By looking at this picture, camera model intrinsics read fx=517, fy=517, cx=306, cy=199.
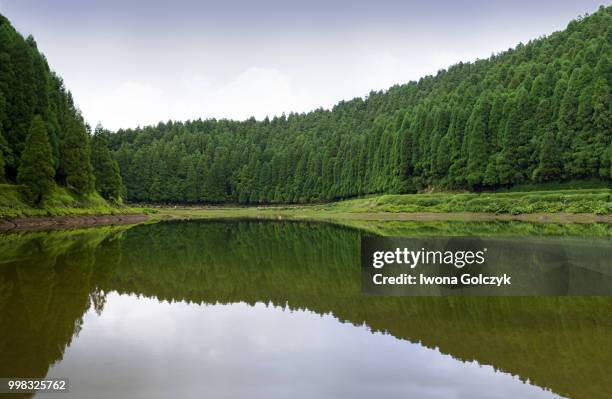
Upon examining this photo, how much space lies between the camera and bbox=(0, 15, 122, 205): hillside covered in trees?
151 feet

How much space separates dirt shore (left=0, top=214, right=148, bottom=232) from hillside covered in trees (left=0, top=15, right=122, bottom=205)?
2306 mm

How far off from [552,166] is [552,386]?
61.2 m

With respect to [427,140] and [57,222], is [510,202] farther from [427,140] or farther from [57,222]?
[57,222]

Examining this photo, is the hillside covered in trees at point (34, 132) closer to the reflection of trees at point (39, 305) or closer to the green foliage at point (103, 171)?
the green foliage at point (103, 171)

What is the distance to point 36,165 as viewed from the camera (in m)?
45.7

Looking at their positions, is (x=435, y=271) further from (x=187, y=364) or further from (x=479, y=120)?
(x=479, y=120)

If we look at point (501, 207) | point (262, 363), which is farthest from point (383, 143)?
point (262, 363)

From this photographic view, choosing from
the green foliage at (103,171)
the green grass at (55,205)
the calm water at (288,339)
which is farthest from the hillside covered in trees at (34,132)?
the calm water at (288,339)

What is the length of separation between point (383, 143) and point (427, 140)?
1367cm

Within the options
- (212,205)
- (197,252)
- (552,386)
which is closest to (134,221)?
(197,252)

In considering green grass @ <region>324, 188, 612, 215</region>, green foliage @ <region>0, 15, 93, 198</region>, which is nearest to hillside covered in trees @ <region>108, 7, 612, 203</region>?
green grass @ <region>324, 188, 612, 215</region>

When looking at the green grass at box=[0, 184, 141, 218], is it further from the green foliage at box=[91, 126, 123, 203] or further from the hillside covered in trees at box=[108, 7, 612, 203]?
the hillside covered in trees at box=[108, 7, 612, 203]

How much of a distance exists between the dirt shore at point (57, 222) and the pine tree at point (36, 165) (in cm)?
238

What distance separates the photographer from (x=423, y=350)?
9039 millimetres
